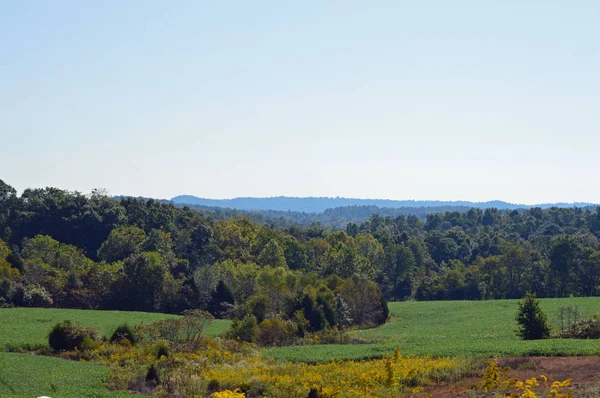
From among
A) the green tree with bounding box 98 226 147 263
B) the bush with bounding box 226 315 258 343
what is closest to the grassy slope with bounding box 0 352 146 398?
the bush with bounding box 226 315 258 343

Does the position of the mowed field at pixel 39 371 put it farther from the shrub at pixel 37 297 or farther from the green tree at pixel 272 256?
the green tree at pixel 272 256

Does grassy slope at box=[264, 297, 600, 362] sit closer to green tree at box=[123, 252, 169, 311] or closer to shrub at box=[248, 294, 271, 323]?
shrub at box=[248, 294, 271, 323]

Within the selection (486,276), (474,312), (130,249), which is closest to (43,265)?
(130,249)

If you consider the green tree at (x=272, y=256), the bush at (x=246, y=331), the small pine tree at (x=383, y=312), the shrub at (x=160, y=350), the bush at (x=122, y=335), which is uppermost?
the green tree at (x=272, y=256)

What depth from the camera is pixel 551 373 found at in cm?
2506

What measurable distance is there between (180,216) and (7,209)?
93.2 feet

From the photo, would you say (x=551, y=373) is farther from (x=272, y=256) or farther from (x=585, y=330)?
(x=272, y=256)

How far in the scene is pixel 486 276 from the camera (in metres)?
92.9

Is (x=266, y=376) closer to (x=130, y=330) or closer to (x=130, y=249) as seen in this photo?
(x=130, y=330)

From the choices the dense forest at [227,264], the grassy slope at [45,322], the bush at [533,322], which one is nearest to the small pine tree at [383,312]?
the dense forest at [227,264]

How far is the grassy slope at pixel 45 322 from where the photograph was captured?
39.4 meters

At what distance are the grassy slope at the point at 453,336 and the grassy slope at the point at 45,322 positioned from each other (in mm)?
14276

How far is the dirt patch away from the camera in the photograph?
21.8m

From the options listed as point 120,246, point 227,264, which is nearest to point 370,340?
point 227,264
